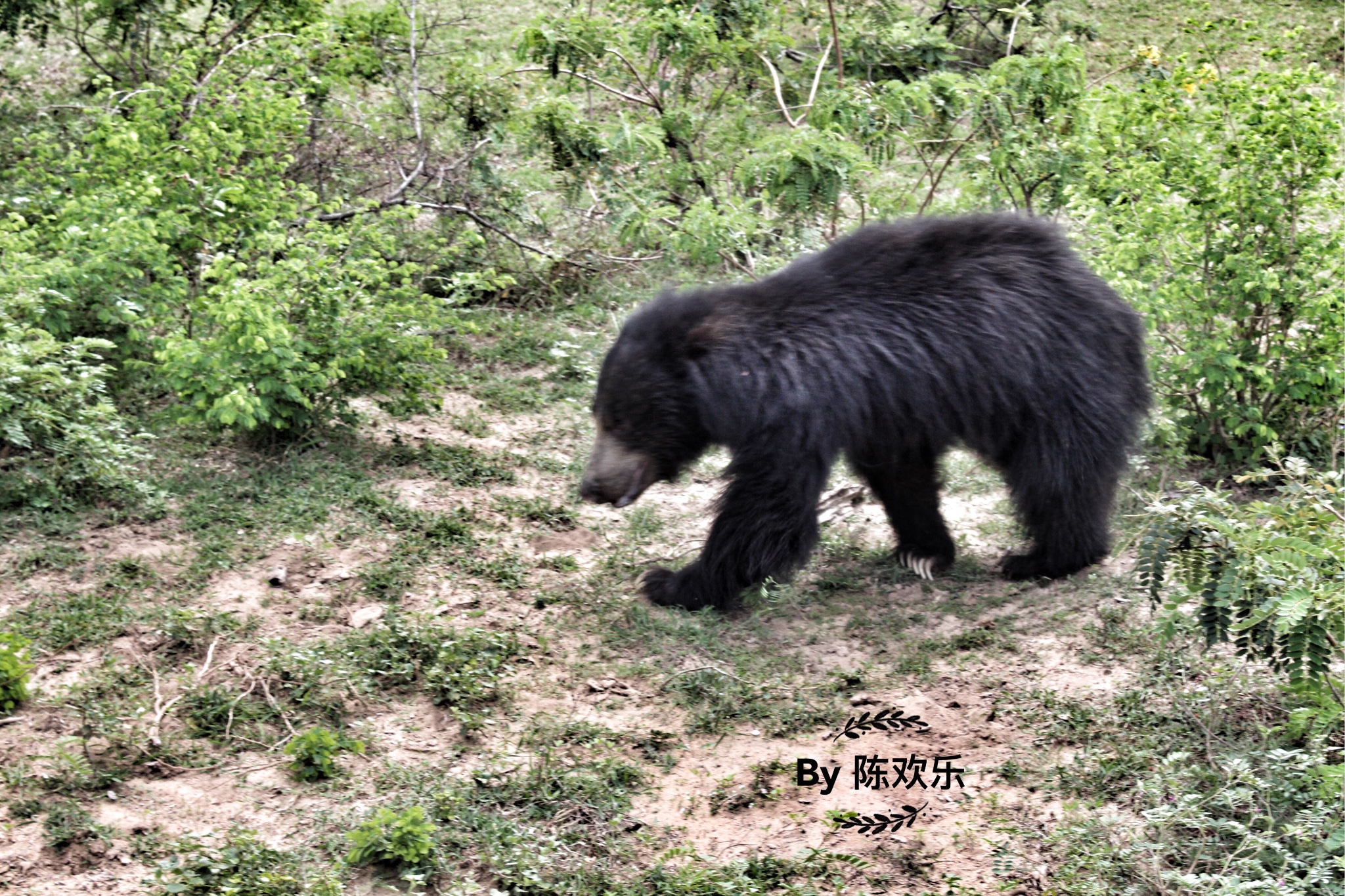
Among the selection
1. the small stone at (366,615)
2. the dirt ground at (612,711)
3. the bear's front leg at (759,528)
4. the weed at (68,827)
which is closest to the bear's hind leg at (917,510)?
the dirt ground at (612,711)

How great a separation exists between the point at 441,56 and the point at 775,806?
219 inches

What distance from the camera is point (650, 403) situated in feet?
15.0

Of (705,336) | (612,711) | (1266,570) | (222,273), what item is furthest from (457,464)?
(1266,570)

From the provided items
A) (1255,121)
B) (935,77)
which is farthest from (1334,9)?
(1255,121)

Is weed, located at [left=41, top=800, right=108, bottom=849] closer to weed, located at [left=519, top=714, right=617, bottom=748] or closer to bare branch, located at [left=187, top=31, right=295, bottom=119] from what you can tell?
weed, located at [left=519, top=714, right=617, bottom=748]

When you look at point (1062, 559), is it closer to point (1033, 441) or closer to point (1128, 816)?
point (1033, 441)

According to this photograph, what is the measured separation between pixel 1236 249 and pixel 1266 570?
2.29 meters

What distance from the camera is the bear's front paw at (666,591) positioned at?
4574 millimetres

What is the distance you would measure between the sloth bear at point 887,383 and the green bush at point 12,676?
2.01 meters

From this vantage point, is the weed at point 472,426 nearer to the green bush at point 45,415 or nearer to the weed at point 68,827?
the green bush at point 45,415

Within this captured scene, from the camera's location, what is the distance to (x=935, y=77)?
627 cm

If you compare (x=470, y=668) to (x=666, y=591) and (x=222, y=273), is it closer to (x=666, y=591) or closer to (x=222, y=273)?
(x=666, y=591)

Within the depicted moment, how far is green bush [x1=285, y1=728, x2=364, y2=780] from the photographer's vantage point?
353 cm

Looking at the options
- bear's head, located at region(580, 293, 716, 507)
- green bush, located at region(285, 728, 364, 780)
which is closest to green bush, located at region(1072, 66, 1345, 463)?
bear's head, located at region(580, 293, 716, 507)
